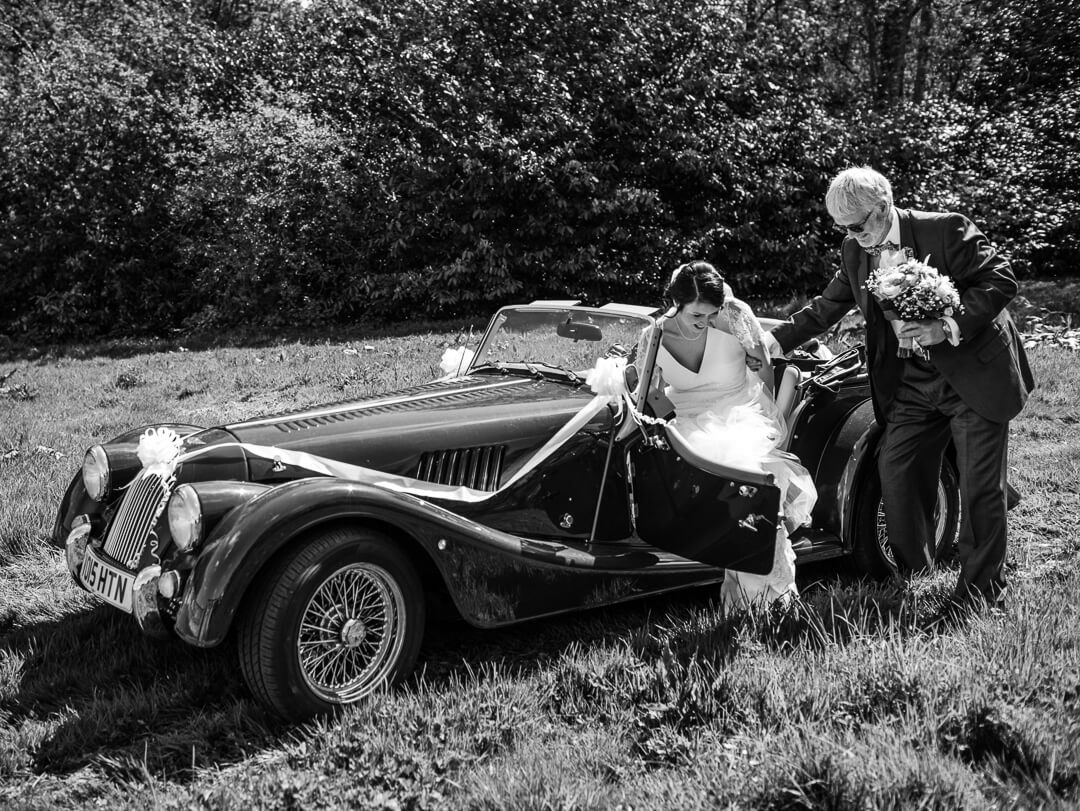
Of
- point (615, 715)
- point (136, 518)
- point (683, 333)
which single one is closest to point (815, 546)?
point (683, 333)

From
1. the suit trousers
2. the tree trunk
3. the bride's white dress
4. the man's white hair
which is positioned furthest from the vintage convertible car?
the tree trunk

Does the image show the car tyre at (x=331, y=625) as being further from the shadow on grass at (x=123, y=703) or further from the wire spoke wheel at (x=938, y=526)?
the wire spoke wheel at (x=938, y=526)

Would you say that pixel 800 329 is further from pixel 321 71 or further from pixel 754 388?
pixel 321 71

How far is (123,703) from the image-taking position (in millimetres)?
3682

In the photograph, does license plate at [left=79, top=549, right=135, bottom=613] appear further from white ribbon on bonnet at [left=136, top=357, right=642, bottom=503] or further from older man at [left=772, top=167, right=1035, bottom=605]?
older man at [left=772, top=167, right=1035, bottom=605]

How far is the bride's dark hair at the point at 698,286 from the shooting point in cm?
460

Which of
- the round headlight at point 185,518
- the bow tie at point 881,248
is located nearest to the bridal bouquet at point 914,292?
the bow tie at point 881,248

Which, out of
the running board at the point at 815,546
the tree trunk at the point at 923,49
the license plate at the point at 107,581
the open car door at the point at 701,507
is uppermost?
the tree trunk at the point at 923,49

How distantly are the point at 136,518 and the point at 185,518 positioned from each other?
603 mm

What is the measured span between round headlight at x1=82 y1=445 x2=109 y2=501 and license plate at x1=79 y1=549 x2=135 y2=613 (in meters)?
0.38

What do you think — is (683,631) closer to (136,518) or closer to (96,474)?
(136,518)

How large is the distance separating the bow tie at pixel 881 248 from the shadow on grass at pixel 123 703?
3228 mm

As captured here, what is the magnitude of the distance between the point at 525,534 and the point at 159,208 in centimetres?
1459

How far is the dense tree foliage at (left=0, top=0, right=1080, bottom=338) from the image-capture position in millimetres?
14781
